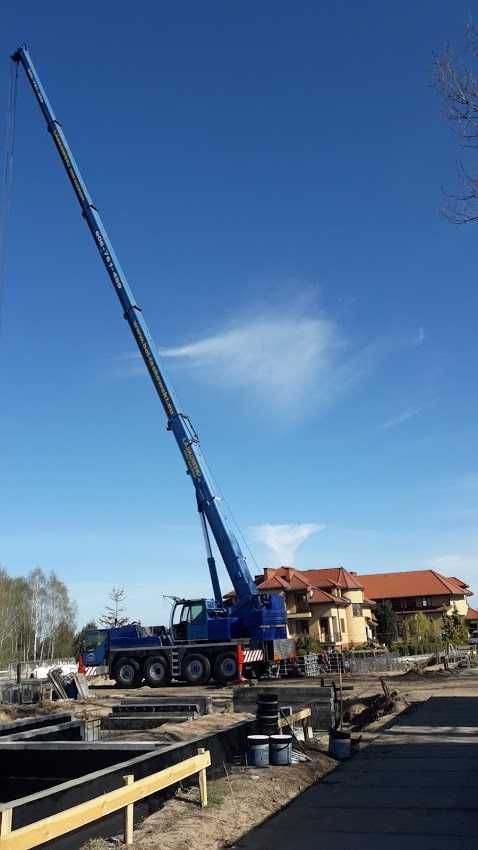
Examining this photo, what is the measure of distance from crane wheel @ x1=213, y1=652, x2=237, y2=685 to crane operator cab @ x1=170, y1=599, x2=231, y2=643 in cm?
71

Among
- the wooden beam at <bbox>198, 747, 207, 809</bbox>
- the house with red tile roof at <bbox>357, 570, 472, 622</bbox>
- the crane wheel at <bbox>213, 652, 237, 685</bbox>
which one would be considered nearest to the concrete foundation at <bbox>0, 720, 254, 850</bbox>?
the wooden beam at <bbox>198, 747, 207, 809</bbox>

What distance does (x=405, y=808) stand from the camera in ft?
25.2

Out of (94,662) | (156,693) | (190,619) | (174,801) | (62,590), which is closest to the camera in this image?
(174,801)

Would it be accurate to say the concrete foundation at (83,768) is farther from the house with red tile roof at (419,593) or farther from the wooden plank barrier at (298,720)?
the house with red tile roof at (419,593)

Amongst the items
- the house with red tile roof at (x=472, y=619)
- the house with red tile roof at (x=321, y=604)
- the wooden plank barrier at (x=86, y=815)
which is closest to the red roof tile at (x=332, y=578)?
the house with red tile roof at (x=321, y=604)

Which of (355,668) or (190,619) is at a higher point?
(190,619)

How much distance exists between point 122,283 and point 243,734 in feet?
66.1

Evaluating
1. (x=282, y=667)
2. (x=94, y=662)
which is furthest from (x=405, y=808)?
(x=94, y=662)

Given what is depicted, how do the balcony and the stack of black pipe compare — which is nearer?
the stack of black pipe

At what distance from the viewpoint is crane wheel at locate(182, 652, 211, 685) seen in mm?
24844

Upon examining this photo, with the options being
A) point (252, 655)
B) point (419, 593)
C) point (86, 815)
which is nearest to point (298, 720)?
point (86, 815)

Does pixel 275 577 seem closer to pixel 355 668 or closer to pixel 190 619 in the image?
pixel 355 668

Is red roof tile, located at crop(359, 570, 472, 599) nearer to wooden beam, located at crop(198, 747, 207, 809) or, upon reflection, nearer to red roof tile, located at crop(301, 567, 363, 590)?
red roof tile, located at crop(301, 567, 363, 590)

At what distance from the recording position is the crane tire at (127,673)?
26.2 metres
